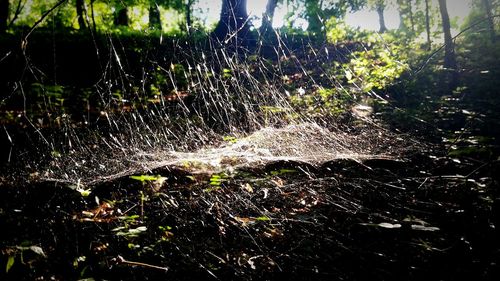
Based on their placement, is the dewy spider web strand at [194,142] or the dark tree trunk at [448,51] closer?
the dewy spider web strand at [194,142]

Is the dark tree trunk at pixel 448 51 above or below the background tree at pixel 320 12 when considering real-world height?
below

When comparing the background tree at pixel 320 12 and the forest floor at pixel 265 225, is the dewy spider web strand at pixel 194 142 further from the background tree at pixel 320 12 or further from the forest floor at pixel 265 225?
the background tree at pixel 320 12

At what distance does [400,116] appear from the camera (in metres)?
4.99

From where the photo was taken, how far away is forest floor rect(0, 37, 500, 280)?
1.73 meters

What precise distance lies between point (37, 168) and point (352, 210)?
3.82m

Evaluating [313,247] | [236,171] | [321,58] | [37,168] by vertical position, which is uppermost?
[321,58]

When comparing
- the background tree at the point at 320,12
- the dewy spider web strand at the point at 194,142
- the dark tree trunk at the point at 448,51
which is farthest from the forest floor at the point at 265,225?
the background tree at the point at 320,12

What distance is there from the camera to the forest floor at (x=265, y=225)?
5.68 feet

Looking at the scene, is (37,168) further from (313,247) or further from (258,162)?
(313,247)

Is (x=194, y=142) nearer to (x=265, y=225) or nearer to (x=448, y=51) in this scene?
(x=265, y=225)

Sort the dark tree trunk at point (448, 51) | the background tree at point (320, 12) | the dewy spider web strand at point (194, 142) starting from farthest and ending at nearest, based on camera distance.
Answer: the background tree at point (320, 12)
the dark tree trunk at point (448, 51)
the dewy spider web strand at point (194, 142)

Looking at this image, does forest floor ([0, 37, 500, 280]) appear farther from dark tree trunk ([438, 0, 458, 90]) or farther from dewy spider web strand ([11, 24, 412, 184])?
dark tree trunk ([438, 0, 458, 90])

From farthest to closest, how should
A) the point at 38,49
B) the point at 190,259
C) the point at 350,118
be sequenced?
the point at 38,49, the point at 350,118, the point at 190,259

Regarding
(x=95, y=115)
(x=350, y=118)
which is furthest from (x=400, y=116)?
(x=95, y=115)
